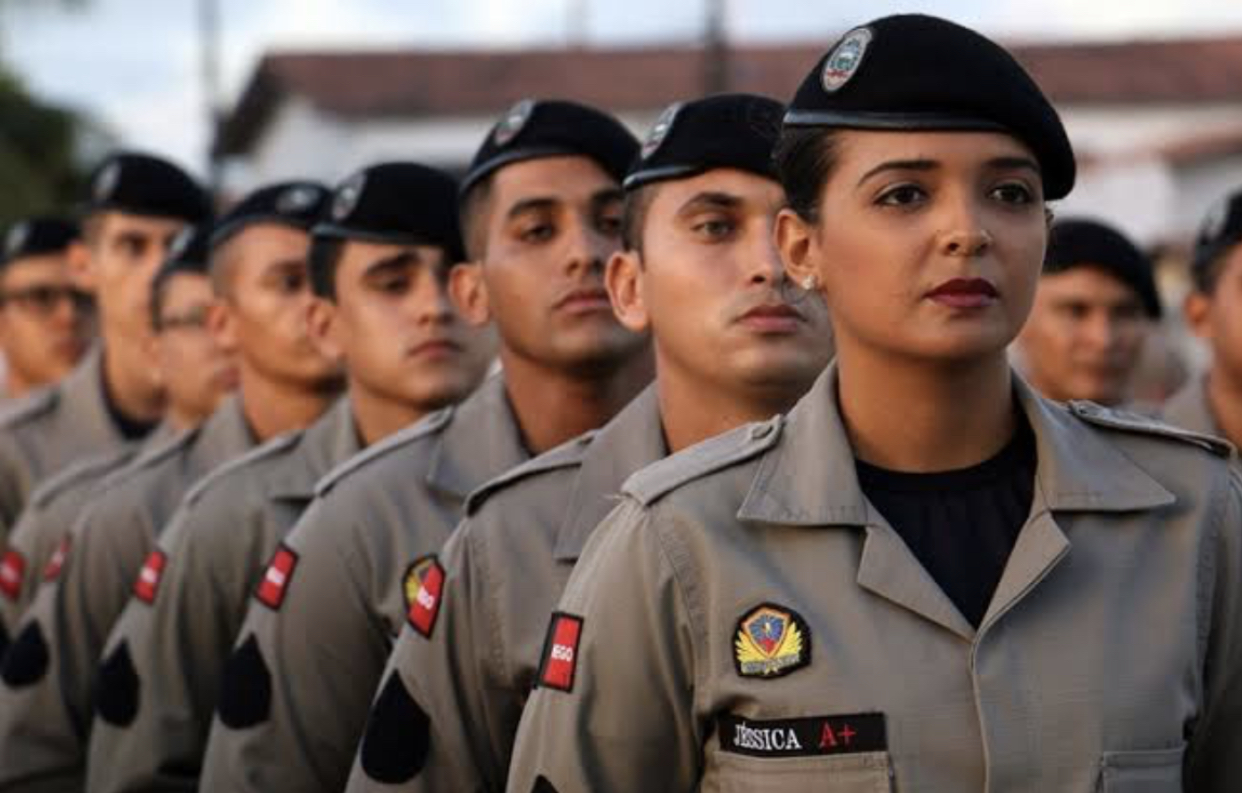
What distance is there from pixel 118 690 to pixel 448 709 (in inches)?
76.4

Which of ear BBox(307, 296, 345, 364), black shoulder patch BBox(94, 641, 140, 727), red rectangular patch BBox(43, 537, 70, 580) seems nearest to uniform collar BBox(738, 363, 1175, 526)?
black shoulder patch BBox(94, 641, 140, 727)

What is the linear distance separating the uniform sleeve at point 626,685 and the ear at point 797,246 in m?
0.47

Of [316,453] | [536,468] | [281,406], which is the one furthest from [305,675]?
[281,406]

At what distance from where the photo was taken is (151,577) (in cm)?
670

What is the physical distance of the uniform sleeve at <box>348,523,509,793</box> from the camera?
192 inches

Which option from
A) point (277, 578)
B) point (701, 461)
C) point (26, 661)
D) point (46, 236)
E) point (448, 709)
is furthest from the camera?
point (46, 236)

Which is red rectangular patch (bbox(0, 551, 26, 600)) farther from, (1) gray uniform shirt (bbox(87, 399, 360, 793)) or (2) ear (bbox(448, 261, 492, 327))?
(2) ear (bbox(448, 261, 492, 327))

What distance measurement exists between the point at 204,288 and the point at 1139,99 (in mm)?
38101

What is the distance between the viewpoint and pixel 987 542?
381cm

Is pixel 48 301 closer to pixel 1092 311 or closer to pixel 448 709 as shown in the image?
pixel 1092 311

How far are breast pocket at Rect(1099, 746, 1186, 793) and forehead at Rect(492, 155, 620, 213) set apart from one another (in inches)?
107

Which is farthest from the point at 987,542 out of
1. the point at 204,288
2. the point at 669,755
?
the point at 204,288

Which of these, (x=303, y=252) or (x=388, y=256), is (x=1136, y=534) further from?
(x=303, y=252)

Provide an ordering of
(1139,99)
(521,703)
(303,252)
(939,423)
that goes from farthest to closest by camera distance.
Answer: (1139,99) → (303,252) → (521,703) → (939,423)
